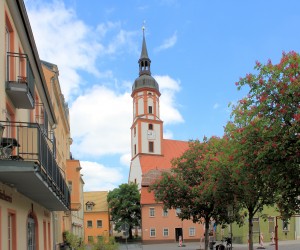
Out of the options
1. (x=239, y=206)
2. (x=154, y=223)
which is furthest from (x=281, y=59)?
(x=154, y=223)

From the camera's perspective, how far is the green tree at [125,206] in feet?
219

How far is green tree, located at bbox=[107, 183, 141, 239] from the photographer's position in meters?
66.8

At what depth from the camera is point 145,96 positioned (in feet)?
263

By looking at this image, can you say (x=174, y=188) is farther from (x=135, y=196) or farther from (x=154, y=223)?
(x=135, y=196)

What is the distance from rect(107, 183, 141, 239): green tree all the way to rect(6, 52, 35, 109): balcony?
5608 cm

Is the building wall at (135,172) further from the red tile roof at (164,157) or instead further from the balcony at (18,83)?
the balcony at (18,83)

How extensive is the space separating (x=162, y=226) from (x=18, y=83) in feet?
175

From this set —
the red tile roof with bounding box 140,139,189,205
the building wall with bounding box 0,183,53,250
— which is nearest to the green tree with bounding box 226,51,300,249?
the building wall with bounding box 0,183,53,250

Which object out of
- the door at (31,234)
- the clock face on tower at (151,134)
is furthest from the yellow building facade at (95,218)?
the door at (31,234)

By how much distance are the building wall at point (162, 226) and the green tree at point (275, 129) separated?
48919 millimetres

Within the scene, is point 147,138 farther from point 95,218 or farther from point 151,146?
point 95,218

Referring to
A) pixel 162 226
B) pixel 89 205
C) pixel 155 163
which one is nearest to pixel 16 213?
pixel 162 226

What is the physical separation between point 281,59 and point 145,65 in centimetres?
7459

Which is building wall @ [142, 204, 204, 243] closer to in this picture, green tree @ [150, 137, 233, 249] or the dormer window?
the dormer window
